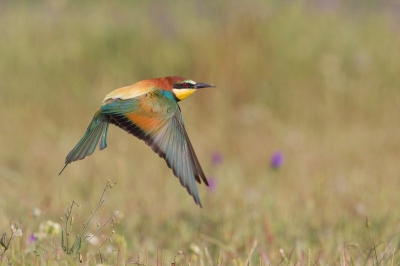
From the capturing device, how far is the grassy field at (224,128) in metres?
3.17

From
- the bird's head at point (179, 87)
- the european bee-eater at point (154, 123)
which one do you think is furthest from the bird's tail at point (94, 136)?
the bird's head at point (179, 87)

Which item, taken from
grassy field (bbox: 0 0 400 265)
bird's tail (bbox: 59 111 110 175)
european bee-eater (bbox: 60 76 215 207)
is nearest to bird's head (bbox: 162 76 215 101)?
european bee-eater (bbox: 60 76 215 207)

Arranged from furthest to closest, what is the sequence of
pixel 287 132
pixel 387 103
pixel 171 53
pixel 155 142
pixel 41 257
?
pixel 171 53 → pixel 387 103 → pixel 287 132 → pixel 155 142 → pixel 41 257

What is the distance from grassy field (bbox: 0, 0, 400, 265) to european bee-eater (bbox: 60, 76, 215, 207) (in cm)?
27

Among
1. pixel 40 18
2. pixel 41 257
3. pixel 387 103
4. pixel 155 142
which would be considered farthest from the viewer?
pixel 40 18

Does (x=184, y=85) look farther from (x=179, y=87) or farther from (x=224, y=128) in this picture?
(x=224, y=128)

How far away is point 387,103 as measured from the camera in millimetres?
6070

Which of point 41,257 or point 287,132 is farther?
point 287,132

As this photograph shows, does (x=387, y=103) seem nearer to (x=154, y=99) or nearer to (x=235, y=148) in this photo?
(x=235, y=148)

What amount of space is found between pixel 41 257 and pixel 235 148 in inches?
128

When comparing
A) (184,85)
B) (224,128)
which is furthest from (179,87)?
(224,128)

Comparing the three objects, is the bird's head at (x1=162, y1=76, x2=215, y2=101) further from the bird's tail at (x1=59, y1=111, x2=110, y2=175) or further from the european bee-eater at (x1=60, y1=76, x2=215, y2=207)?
the bird's tail at (x1=59, y1=111, x2=110, y2=175)

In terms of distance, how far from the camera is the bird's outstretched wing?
7.53 feet

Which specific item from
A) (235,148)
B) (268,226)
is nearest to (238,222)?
(268,226)
